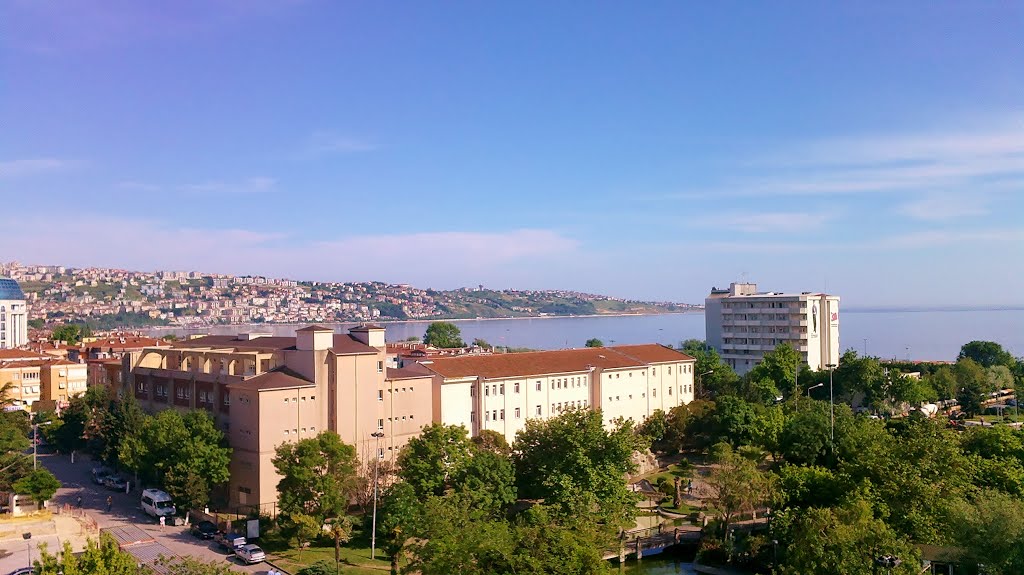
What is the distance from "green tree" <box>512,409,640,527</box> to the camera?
2941cm

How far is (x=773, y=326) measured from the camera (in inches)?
2857

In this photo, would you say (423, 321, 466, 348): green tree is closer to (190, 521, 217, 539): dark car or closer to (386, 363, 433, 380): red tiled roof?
(386, 363, 433, 380): red tiled roof

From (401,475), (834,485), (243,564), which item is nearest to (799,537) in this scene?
(834,485)

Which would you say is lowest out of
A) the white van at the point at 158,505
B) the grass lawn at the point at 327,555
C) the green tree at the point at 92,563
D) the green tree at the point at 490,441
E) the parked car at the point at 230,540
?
the grass lawn at the point at 327,555

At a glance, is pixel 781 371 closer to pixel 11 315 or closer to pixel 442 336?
pixel 442 336

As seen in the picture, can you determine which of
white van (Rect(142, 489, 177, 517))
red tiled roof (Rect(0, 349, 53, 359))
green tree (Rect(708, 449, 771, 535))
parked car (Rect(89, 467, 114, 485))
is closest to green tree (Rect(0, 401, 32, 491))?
parked car (Rect(89, 467, 114, 485))

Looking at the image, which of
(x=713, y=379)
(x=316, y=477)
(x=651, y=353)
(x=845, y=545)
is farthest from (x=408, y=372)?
(x=713, y=379)

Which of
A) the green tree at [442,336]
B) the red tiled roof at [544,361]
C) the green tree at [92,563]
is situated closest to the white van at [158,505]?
the red tiled roof at [544,361]

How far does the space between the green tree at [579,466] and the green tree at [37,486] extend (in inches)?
702

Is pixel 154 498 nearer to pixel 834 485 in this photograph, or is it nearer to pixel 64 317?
pixel 834 485

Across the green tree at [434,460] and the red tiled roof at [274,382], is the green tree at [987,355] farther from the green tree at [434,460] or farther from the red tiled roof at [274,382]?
the red tiled roof at [274,382]

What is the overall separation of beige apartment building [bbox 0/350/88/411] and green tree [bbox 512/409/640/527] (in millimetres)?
38045

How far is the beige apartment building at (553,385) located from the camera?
1511 inches

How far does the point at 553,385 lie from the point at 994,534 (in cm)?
2434
